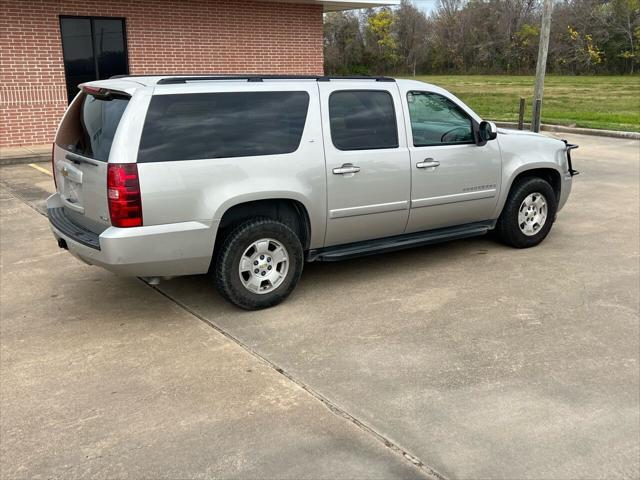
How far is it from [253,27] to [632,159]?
371 inches

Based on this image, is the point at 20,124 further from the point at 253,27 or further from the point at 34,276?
the point at 34,276

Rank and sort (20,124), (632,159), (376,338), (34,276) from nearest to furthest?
(376,338) < (34,276) < (632,159) < (20,124)

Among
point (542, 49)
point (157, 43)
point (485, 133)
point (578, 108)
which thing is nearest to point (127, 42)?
point (157, 43)

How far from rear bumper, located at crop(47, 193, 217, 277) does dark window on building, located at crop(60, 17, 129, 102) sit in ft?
35.6

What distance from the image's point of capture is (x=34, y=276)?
243 inches

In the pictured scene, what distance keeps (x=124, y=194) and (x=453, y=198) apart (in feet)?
10.1

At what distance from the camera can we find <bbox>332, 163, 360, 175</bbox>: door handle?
5508 mm

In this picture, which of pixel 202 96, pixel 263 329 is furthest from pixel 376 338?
pixel 202 96

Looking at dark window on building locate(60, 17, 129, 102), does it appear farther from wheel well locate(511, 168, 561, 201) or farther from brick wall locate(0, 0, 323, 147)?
wheel well locate(511, 168, 561, 201)

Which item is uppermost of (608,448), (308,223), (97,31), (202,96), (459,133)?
(97,31)

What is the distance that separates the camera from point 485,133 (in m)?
6.33

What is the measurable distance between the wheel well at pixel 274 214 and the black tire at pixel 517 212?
235cm

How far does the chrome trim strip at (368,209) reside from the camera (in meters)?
5.60

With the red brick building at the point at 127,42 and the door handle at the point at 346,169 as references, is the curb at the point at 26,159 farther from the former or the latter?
the door handle at the point at 346,169
